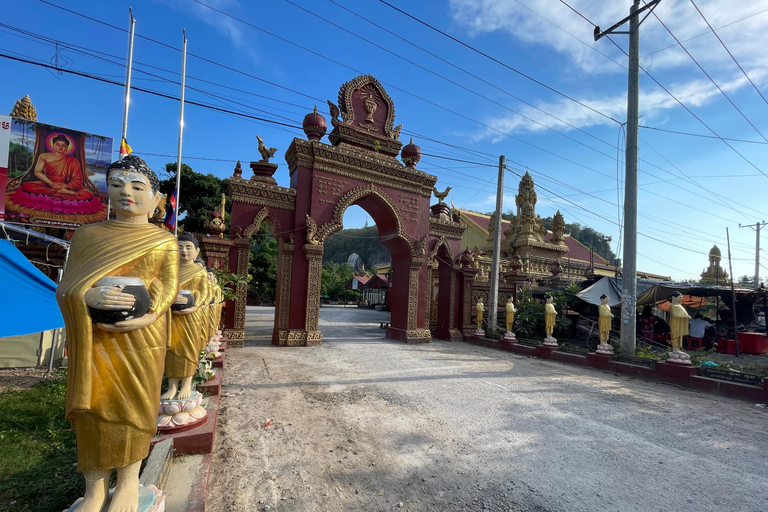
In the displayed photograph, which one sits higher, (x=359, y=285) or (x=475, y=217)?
(x=475, y=217)

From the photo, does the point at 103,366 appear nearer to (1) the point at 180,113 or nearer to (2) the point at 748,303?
(1) the point at 180,113

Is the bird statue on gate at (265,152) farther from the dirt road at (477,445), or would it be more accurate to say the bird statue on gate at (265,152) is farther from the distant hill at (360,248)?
the distant hill at (360,248)

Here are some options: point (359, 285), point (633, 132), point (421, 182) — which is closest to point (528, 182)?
point (421, 182)

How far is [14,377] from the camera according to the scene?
5613 millimetres

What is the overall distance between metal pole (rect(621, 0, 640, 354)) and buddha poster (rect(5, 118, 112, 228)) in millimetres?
12416

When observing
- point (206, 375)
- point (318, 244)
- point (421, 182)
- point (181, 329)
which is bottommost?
point (206, 375)

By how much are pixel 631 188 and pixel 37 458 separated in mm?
10731

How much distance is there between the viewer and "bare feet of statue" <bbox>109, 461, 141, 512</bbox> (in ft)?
5.32

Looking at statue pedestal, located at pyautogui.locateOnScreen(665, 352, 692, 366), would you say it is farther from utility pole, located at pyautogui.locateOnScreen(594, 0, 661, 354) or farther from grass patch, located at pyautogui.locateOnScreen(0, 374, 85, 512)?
grass patch, located at pyautogui.locateOnScreen(0, 374, 85, 512)

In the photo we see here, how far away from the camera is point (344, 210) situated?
10.7 m

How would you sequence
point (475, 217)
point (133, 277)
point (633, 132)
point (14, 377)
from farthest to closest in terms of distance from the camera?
point (475, 217), point (633, 132), point (14, 377), point (133, 277)

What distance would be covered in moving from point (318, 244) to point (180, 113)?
4.69m

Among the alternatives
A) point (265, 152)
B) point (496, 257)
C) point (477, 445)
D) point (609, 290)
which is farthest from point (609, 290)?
point (265, 152)

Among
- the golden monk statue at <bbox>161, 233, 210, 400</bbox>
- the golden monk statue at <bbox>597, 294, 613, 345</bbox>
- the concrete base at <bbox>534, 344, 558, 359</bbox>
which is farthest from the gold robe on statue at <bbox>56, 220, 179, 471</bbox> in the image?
the concrete base at <bbox>534, 344, 558, 359</bbox>
